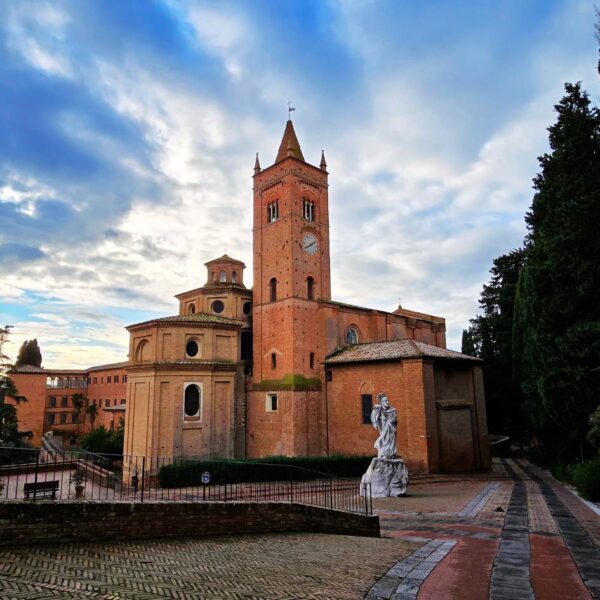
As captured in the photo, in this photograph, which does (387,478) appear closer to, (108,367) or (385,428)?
(385,428)

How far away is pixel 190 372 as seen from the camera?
27.8m

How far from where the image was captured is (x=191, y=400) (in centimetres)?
2773

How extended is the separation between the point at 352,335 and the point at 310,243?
7280mm

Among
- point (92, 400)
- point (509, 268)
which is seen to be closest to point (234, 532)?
point (509, 268)

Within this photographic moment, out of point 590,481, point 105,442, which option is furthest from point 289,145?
point 105,442

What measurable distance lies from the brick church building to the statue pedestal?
19.6 ft

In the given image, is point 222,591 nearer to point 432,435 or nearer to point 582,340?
point 582,340

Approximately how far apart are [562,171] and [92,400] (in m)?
57.8

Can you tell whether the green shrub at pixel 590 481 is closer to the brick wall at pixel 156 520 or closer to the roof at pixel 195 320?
the brick wall at pixel 156 520

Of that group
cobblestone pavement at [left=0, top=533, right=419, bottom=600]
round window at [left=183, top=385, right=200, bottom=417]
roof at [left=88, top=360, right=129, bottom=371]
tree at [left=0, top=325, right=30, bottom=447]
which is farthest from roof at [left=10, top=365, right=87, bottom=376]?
cobblestone pavement at [left=0, top=533, right=419, bottom=600]

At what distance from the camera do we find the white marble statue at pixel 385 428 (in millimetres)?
18516

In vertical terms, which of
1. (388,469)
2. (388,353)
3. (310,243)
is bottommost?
(388,469)

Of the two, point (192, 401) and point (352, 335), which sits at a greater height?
point (352, 335)

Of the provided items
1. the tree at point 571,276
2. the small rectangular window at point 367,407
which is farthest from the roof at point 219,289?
the tree at point 571,276
